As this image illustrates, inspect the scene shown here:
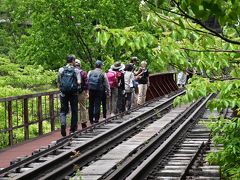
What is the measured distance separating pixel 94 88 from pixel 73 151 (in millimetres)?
4988

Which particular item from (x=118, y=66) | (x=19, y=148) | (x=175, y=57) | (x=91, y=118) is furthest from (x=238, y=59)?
(x=118, y=66)

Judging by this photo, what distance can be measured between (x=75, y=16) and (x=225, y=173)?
21.0 metres

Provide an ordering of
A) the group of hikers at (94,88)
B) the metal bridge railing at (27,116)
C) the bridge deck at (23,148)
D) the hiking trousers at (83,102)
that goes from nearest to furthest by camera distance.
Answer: the bridge deck at (23,148), the metal bridge railing at (27,116), the group of hikers at (94,88), the hiking trousers at (83,102)

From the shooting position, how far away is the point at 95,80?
14969mm

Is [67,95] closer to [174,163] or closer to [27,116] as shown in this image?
[27,116]

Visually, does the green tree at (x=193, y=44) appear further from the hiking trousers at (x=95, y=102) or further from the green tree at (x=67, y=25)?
the green tree at (x=67, y=25)

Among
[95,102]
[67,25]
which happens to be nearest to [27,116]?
[95,102]

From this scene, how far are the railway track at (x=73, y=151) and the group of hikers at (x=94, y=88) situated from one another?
509mm

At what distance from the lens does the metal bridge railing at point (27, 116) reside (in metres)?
12.2

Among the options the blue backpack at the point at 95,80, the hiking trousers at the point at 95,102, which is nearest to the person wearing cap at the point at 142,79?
the hiking trousers at the point at 95,102

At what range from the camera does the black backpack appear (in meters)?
12.3

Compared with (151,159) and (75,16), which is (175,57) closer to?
(151,159)

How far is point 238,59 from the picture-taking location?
241 inches

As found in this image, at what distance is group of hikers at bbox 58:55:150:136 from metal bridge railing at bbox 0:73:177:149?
2.47 ft
